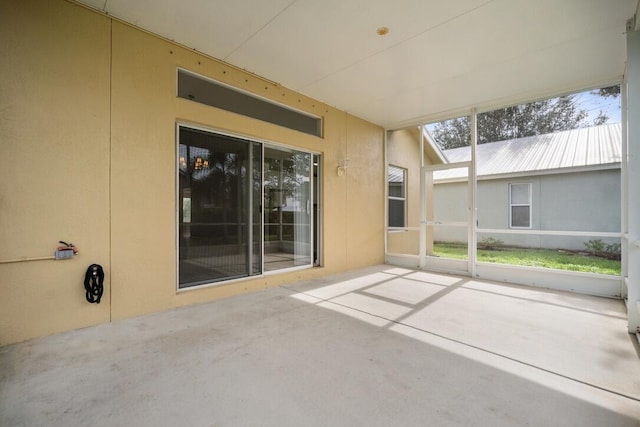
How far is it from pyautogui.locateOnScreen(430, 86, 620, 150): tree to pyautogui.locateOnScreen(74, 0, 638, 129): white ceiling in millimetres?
455

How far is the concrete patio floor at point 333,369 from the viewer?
1638 millimetres

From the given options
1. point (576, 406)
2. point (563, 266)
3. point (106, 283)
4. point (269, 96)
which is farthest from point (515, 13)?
point (106, 283)

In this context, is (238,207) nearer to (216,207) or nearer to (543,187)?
(216,207)

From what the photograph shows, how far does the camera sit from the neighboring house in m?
4.77

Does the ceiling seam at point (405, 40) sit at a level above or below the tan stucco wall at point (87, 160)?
above

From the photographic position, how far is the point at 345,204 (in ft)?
18.9

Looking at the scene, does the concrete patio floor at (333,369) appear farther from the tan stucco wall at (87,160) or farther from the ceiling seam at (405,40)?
the ceiling seam at (405,40)

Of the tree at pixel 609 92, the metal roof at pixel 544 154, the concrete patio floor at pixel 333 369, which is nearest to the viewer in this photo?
the concrete patio floor at pixel 333 369

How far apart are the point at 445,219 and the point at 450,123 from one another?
6.90 ft

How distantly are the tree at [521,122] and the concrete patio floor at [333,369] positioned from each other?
3138mm

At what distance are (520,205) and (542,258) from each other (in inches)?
48.0

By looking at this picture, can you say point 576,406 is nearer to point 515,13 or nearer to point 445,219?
point 515,13

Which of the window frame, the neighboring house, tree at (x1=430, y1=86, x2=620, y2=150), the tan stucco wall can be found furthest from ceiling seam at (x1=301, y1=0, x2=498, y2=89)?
the window frame

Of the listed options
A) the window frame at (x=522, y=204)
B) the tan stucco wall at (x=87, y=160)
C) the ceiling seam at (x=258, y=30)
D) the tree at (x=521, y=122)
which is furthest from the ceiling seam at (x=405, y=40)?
the window frame at (x=522, y=204)
